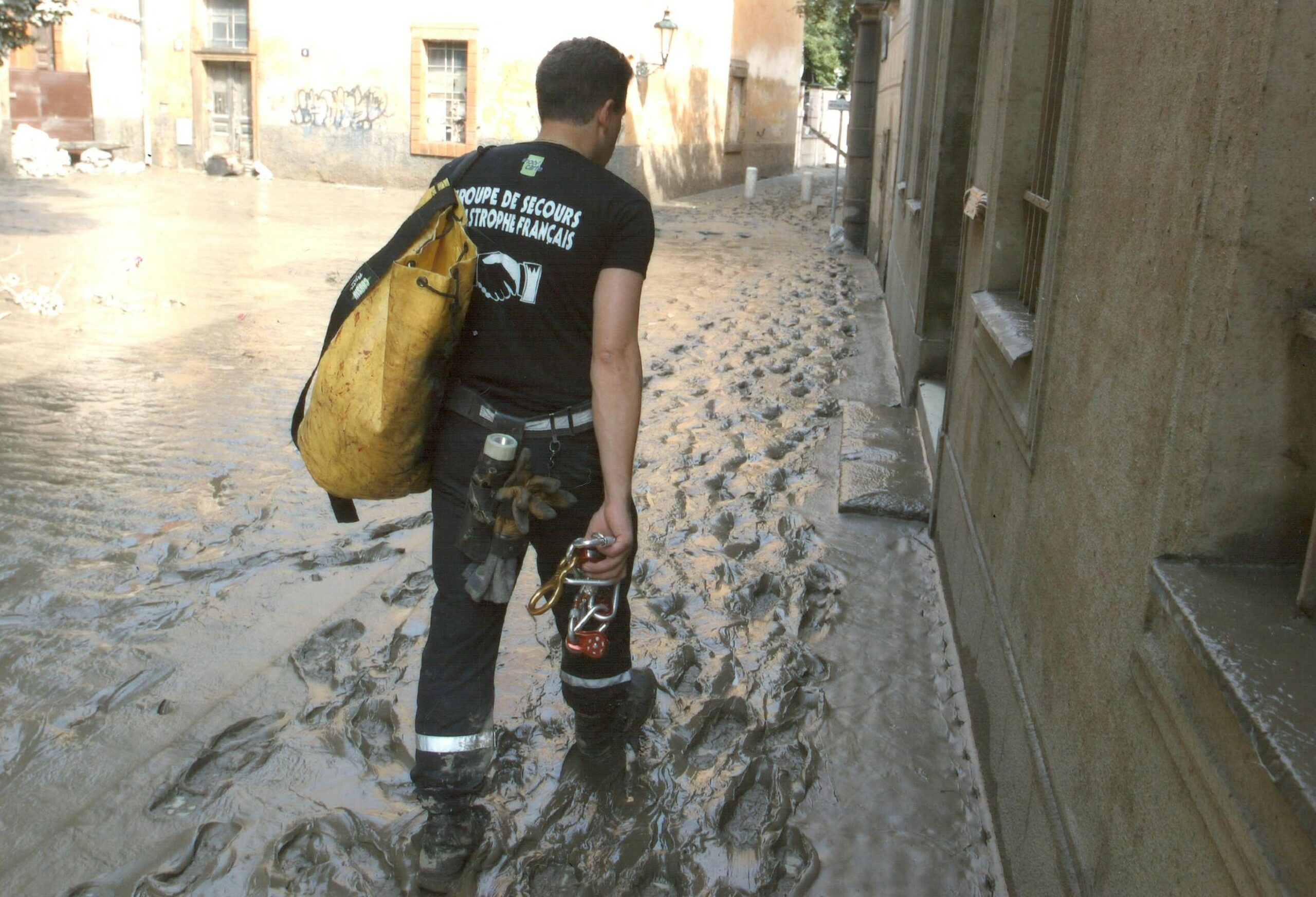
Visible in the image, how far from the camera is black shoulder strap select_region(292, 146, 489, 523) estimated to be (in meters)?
2.46

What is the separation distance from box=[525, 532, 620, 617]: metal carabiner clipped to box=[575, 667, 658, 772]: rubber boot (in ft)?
1.53

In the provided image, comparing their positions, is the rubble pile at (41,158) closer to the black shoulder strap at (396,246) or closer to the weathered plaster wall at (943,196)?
the weathered plaster wall at (943,196)

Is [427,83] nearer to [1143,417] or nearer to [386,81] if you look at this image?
[386,81]

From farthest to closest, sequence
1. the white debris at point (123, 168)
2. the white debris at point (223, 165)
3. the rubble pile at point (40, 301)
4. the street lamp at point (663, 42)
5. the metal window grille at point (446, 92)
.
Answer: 1. the white debris at point (223, 165)
2. the white debris at point (123, 168)
3. the metal window grille at point (446, 92)
4. the street lamp at point (663, 42)
5. the rubble pile at point (40, 301)

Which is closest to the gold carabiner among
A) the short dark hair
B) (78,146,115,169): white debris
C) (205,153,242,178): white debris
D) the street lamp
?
the short dark hair

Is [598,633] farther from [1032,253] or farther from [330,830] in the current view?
[1032,253]

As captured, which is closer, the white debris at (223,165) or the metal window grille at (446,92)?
the metal window grille at (446,92)

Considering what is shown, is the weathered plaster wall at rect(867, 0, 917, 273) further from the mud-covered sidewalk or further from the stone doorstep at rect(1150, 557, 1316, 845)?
the stone doorstep at rect(1150, 557, 1316, 845)

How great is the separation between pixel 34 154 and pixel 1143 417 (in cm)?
2250

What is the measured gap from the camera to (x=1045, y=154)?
3963mm

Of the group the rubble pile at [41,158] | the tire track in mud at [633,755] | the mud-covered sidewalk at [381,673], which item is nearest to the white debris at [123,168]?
the rubble pile at [41,158]

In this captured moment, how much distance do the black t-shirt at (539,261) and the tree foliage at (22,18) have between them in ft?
28.8

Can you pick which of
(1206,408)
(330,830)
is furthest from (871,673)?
(1206,408)

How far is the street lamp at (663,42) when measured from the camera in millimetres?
20266
